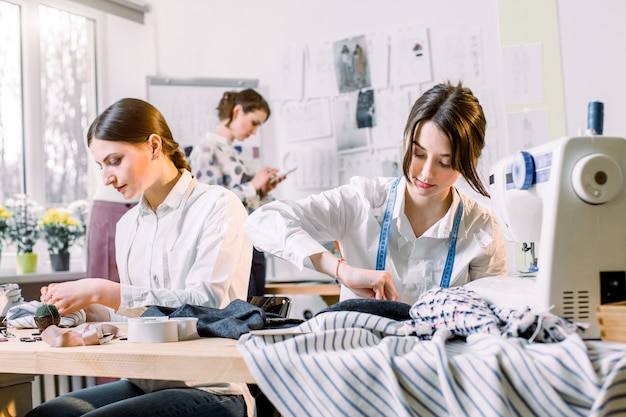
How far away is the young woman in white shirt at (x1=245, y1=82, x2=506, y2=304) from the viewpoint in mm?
1787

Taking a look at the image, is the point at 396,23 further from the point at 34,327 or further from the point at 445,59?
the point at 34,327

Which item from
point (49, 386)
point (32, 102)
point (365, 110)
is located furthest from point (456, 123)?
point (32, 102)

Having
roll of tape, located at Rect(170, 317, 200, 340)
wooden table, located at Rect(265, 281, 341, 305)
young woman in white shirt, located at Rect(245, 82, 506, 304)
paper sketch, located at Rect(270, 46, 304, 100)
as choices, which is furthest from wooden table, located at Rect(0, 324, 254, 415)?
paper sketch, located at Rect(270, 46, 304, 100)

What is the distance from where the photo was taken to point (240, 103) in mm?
4371

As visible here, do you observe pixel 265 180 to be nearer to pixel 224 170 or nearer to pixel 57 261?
pixel 224 170

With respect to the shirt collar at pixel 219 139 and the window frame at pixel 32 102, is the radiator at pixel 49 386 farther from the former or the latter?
the shirt collar at pixel 219 139

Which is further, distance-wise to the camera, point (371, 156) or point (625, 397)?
point (371, 156)

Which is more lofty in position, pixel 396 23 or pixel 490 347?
pixel 396 23

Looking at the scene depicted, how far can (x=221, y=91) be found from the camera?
4449 millimetres

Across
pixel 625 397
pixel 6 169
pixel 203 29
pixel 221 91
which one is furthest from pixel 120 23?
pixel 625 397

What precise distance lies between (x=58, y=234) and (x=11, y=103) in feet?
2.68

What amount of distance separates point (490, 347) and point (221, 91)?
11.9 ft

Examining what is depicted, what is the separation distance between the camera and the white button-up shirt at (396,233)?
191cm

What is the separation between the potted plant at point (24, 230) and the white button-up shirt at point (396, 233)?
225 centimetres
